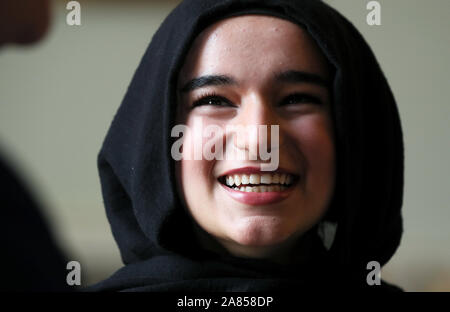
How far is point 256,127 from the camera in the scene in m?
0.87

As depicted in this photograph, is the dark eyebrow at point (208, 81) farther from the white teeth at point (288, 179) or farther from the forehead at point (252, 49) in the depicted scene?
the white teeth at point (288, 179)

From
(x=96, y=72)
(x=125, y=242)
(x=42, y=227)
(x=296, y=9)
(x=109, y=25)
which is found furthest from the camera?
(x=96, y=72)

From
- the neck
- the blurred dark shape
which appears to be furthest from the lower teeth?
the blurred dark shape

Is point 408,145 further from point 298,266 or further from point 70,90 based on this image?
point 70,90

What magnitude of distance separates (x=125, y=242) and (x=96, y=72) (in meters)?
0.70

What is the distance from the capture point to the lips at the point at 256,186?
0.90m

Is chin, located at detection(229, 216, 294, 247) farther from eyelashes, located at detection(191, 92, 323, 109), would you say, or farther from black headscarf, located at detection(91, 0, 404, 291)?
eyelashes, located at detection(191, 92, 323, 109)

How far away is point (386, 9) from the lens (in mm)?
1563

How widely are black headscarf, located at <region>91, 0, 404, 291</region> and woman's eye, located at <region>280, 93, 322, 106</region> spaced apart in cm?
3

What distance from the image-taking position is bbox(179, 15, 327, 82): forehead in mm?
895

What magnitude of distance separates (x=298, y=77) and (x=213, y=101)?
137mm

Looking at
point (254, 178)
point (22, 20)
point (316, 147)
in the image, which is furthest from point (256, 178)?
point (22, 20)

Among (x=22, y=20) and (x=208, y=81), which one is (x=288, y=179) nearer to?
(x=208, y=81)
